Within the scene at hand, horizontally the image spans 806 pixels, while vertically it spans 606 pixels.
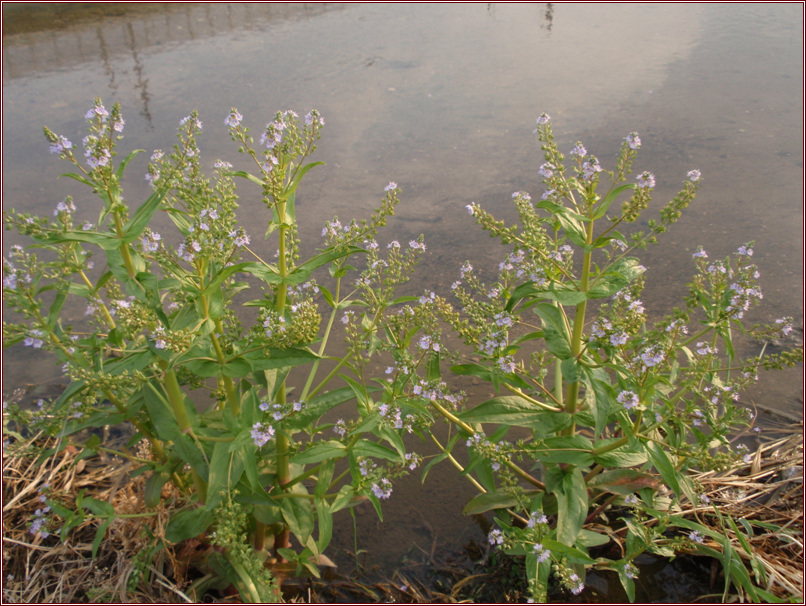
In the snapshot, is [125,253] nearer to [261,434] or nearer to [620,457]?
[261,434]

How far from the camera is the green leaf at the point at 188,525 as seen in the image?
284 centimetres

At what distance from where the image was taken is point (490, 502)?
309 cm

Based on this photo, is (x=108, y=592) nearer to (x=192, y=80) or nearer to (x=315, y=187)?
(x=315, y=187)

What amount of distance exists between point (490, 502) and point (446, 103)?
4978mm

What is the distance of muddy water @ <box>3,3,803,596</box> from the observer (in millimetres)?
4930

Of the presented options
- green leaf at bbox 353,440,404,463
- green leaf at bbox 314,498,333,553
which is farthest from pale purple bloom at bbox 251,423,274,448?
green leaf at bbox 314,498,333,553

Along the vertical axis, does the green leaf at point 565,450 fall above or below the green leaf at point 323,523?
above

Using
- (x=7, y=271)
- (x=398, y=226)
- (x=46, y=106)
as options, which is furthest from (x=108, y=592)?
(x=46, y=106)

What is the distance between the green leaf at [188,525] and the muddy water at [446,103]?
2.77 feet

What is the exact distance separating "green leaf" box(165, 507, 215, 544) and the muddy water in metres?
0.85

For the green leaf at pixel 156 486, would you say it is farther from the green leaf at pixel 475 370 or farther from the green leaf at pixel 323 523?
the green leaf at pixel 475 370

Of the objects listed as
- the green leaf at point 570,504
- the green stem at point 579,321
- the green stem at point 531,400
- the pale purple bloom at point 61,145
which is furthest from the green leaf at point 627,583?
the pale purple bloom at point 61,145

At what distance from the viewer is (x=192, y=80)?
768 cm

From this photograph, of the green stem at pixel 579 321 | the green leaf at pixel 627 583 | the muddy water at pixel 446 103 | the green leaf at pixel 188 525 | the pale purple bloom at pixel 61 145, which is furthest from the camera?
the muddy water at pixel 446 103
